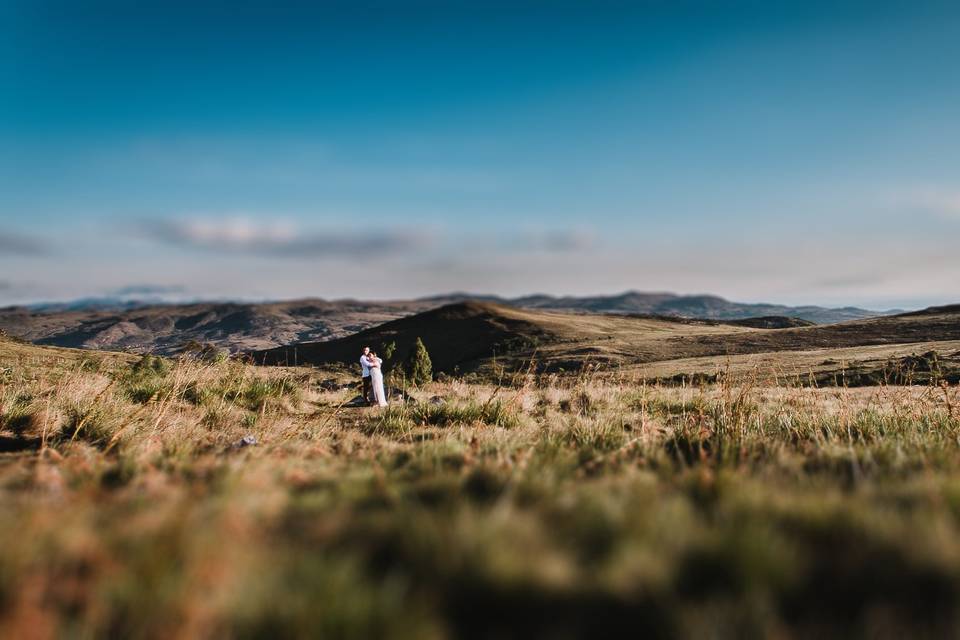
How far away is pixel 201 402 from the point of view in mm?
8211

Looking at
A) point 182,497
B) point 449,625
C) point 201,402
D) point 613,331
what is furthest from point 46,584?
point 613,331

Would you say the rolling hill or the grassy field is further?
the rolling hill

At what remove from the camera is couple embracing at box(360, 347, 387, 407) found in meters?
13.0

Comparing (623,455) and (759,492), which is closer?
(759,492)

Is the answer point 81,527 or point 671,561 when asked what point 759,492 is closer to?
point 671,561

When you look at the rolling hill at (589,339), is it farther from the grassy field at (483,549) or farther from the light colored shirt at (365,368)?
the grassy field at (483,549)

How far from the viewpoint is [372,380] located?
13500 mm

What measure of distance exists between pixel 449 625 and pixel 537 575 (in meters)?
0.40

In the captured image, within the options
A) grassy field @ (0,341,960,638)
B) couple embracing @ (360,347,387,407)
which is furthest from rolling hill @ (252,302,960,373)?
grassy field @ (0,341,960,638)

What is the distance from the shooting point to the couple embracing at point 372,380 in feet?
42.6

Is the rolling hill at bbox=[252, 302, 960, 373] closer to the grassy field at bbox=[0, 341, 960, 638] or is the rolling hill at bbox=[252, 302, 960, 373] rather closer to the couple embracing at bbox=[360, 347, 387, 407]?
the couple embracing at bbox=[360, 347, 387, 407]

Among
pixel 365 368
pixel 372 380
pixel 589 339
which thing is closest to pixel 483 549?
pixel 372 380

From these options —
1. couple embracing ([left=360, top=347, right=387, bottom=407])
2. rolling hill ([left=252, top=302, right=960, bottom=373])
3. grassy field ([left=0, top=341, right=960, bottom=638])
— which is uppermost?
grassy field ([left=0, top=341, right=960, bottom=638])

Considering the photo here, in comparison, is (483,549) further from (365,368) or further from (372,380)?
(365,368)
